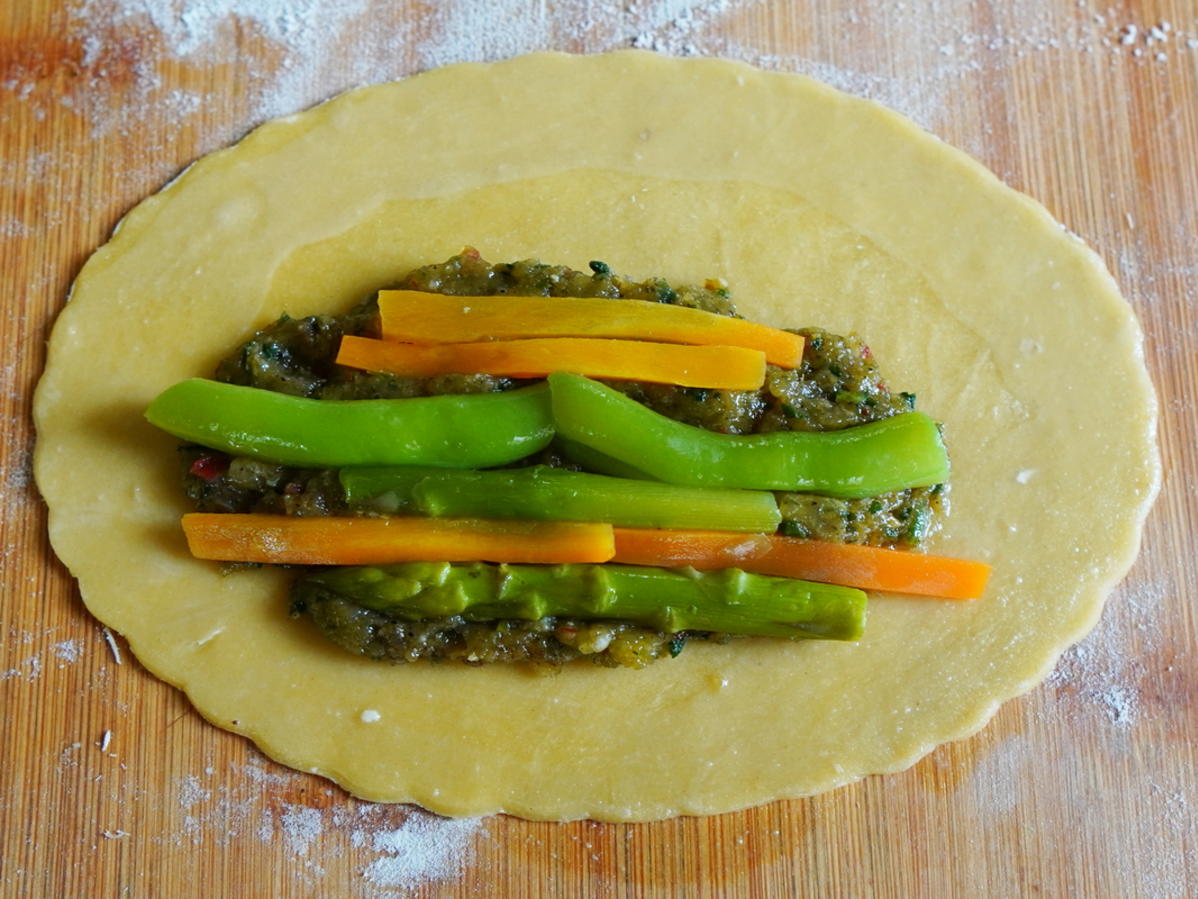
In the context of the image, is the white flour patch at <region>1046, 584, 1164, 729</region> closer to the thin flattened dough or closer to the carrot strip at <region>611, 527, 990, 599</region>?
the thin flattened dough

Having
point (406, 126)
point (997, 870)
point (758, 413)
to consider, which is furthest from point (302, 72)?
point (997, 870)

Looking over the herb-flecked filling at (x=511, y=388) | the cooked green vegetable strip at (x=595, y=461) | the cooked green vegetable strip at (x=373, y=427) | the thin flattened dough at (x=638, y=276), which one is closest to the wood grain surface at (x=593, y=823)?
the thin flattened dough at (x=638, y=276)

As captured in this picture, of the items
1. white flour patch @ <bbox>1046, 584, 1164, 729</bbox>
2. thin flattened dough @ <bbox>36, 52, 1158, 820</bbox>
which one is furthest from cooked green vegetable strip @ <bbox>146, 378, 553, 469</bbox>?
white flour patch @ <bbox>1046, 584, 1164, 729</bbox>

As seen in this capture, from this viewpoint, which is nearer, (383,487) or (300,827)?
(383,487)

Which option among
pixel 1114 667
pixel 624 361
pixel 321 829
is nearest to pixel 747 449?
pixel 624 361

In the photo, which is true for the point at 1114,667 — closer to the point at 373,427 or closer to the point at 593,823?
the point at 593,823

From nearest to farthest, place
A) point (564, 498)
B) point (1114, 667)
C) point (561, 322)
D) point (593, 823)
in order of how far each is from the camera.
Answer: point (564, 498)
point (561, 322)
point (593, 823)
point (1114, 667)

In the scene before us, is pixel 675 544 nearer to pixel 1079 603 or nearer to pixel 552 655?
pixel 552 655
